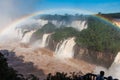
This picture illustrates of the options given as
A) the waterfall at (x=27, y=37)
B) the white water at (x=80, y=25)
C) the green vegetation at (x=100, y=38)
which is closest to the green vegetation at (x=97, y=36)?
the green vegetation at (x=100, y=38)

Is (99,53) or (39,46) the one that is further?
(39,46)

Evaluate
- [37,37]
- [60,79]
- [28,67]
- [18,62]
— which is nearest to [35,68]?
[28,67]

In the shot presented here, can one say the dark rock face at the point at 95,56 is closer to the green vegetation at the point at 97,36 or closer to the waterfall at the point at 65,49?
the green vegetation at the point at 97,36

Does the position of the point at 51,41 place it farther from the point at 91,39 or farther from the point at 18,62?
the point at 18,62

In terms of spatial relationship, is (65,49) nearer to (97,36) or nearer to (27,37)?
(97,36)

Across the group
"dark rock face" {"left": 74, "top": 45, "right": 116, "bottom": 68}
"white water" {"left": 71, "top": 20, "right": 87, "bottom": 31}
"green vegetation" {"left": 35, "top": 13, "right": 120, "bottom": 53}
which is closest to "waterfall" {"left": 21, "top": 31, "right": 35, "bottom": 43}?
"green vegetation" {"left": 35, "top": 13, "right": 120, "bottom": 53}

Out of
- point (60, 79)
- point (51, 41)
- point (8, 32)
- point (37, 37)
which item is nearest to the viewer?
point (60, 79)

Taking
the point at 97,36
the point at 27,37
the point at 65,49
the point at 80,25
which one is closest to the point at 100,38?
the point at 97,36

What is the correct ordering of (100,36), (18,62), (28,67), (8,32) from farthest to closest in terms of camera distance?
1. (8,32)
2. (100,36)
3. (18,62)
4. (28,67)
